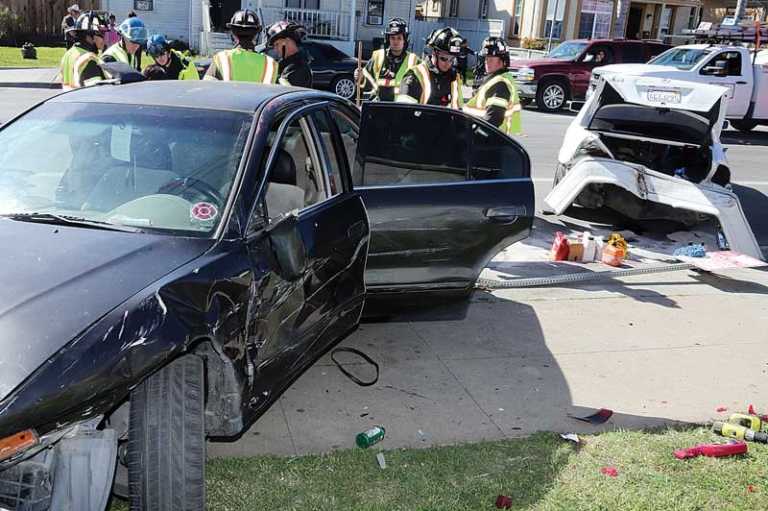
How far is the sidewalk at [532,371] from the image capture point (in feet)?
13.6

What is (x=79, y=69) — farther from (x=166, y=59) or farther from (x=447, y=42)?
(x=447, y=42)

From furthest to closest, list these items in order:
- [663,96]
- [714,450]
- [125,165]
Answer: [663,96], [714,450], [125,165]

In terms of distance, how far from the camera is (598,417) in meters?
4.34

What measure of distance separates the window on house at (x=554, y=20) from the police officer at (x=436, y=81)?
2502 centimetres

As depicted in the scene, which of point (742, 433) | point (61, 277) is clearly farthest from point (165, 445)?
point (742, 433)

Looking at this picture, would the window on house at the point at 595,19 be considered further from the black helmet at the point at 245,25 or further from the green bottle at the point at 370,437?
the green bottle at the point at 370,437

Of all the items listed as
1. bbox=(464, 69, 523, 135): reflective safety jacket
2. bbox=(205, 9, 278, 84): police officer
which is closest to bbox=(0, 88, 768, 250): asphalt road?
bbox=(464, 69, 523, 135): reflective safety jacket

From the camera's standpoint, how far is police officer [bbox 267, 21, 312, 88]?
285 inches

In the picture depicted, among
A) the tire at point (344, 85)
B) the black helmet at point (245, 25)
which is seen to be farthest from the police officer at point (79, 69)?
the tire at point (344, 85)

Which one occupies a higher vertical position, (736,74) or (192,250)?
(736,74)

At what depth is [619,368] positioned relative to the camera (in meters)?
5.08

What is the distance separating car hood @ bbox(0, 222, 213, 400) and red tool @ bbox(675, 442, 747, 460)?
8.59 feet

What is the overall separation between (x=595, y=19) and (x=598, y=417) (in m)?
32.0

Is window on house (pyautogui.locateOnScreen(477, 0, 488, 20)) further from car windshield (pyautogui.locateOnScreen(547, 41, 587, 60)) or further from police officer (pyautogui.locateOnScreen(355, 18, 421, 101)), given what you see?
police officer (pyautogui.locateOnScreen(355, 18, 421, 101))
